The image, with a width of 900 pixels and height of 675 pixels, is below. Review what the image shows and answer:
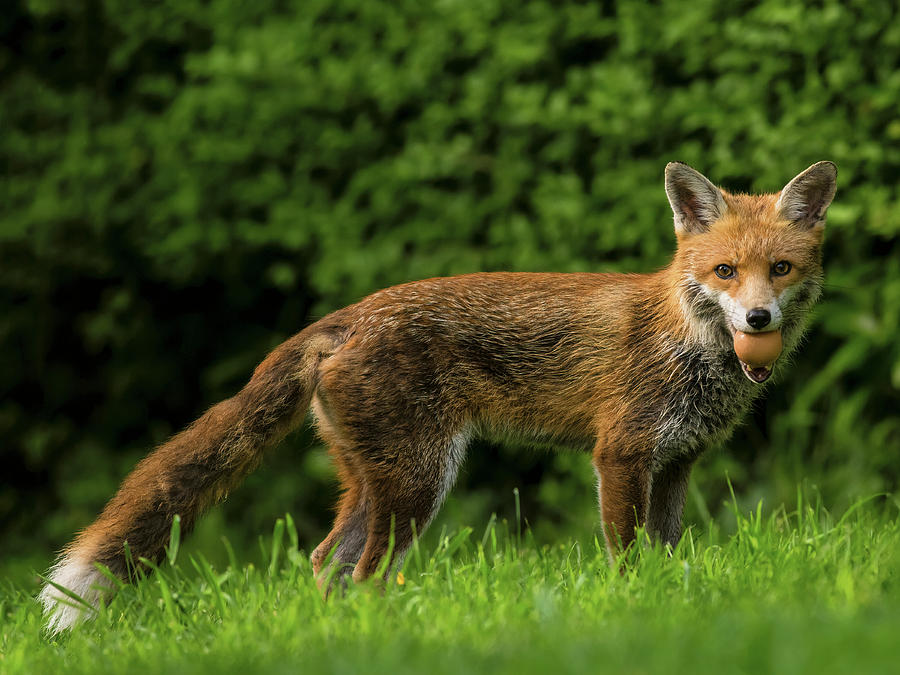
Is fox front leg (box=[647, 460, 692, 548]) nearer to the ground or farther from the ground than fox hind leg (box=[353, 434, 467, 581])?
nearer to the ground

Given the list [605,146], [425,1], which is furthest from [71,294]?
[605,146]

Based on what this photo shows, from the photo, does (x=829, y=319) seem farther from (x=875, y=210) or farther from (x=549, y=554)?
(x=549, y=554)

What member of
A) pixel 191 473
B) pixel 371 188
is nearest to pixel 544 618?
pixel 191 473

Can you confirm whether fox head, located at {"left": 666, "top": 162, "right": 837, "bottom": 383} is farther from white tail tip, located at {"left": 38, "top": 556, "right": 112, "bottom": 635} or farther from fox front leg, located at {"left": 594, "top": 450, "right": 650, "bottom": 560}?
white tail tip, located at {"left": 38, "top": 556, "right": 112, "bottom": 635}

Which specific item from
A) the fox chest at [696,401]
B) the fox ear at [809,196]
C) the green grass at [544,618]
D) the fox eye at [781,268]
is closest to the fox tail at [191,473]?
the green grass at [544,618]

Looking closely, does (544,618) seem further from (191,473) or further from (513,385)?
(191,473)

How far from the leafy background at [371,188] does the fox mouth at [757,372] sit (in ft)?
4.43

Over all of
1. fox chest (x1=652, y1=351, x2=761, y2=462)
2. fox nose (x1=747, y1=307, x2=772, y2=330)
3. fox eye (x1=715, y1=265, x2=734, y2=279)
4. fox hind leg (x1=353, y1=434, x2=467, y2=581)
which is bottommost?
fox hind leg (x1=353, y1=434, x2=467, y2=581)

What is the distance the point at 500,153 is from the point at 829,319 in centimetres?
215

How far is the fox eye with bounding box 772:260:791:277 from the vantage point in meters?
4.56

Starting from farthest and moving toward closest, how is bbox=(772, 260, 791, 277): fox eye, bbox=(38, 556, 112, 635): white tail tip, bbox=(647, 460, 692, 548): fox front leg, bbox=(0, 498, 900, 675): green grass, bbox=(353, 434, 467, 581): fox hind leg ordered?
bbox=(647, 460, 692, 548): fox front leg, bbox=(772, 260, 791, 277): fox eye, bbox=(353, 434, 467, 581): fox hind leg, bbox=(38, 556, 112, 635): white tail tip, bbox=(0, 498, 900, 675): green grass

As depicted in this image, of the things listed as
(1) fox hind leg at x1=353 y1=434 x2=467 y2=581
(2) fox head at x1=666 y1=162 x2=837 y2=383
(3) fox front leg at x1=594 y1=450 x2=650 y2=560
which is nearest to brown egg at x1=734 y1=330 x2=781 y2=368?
(2) fox head at x1=666 y1=162 x2=837 y2=383

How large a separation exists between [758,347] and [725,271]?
15.8 inches

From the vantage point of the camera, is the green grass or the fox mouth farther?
the fox mouth
